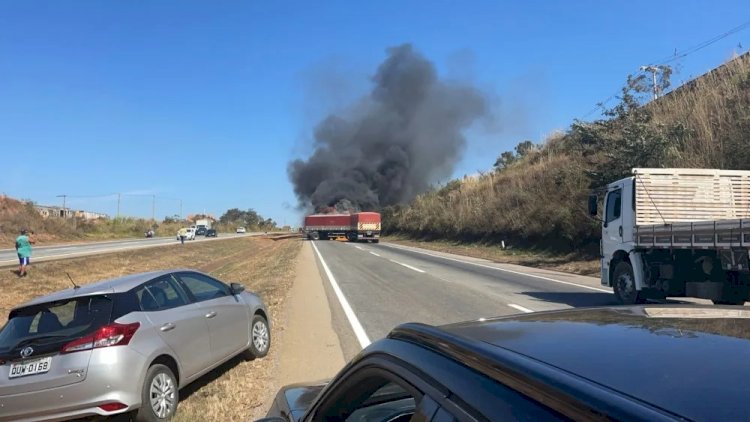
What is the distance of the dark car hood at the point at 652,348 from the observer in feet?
4.21

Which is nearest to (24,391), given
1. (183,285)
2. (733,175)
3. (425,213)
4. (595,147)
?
(183,285)

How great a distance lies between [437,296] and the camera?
1313 cm

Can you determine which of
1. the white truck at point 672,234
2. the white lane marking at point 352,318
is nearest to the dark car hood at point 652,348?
the white lane marking at point 352,318

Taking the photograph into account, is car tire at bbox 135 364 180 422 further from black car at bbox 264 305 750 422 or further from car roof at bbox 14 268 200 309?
black car at bbox 264 305 750 422

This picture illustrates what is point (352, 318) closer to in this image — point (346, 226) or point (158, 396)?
point (158, 396)

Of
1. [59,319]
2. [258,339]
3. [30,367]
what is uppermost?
[59,319]

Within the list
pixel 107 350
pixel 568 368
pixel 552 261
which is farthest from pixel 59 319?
pixel 552 261

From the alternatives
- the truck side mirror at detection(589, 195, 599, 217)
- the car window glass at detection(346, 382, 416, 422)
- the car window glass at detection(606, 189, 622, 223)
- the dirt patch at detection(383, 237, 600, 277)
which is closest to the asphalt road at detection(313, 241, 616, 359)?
the car window glass at detection(606, 189, 622, 223)

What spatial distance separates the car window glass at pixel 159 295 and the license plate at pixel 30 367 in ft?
3.12

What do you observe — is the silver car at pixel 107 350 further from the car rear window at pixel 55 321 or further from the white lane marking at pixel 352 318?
the white lane marking at pixel 352 318

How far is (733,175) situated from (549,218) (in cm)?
1912

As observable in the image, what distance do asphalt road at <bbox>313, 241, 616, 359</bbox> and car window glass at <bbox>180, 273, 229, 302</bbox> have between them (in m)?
1.84

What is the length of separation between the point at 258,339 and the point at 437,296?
6175 millimetres

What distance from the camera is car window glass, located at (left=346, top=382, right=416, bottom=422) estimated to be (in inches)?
97.7
